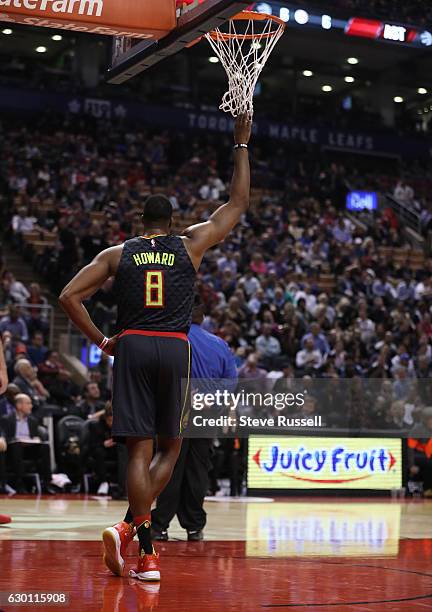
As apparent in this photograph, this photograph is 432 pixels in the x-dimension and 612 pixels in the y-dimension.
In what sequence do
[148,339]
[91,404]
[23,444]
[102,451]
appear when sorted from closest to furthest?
[148,339] → [23,444] → [102,451] → [91,404]

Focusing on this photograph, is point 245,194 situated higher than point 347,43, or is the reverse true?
point 347,43

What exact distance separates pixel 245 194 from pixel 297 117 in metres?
30.9

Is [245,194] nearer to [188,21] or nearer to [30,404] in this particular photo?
[188,21]

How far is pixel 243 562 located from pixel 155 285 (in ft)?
6.95

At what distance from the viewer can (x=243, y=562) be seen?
727cm

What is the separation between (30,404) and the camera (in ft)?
49.5

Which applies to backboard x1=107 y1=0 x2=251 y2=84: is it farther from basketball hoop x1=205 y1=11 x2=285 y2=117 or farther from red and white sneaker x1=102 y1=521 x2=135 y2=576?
red and white sneaker x1=102 y1=521 x2=135 y2=576

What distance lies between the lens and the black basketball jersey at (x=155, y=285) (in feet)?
21.4

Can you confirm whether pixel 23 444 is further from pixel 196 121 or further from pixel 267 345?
pixel 196 121

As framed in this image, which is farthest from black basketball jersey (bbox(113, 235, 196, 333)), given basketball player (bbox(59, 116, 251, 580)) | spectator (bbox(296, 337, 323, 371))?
spectator (bbox(296, 337, 323, 371))

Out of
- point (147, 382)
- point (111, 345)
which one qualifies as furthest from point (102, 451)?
point (147, 382)

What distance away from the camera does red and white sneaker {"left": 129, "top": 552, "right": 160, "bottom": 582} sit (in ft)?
20.1

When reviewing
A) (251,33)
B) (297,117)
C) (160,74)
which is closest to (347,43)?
(297,117)

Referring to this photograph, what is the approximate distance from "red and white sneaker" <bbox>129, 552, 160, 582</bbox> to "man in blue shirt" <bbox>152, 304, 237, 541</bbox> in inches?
101
